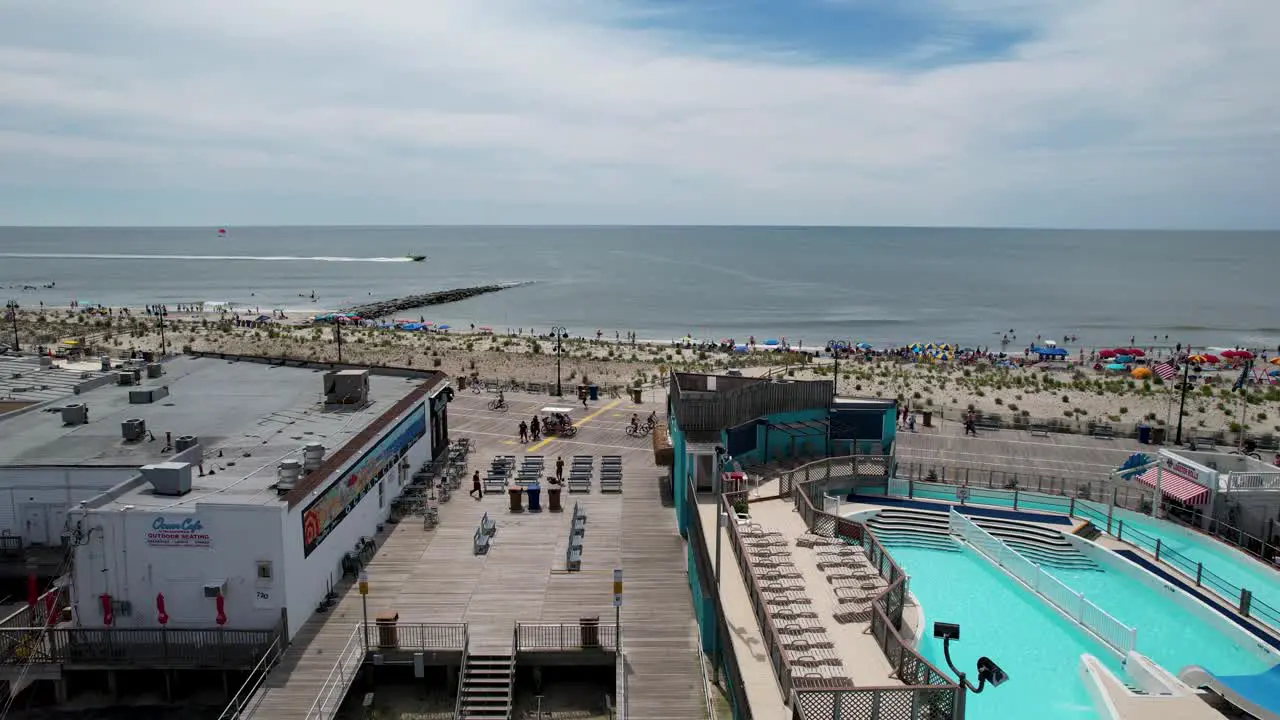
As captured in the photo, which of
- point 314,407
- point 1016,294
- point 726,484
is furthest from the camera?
point 1016,294

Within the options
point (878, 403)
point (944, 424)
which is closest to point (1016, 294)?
point (944, 424)

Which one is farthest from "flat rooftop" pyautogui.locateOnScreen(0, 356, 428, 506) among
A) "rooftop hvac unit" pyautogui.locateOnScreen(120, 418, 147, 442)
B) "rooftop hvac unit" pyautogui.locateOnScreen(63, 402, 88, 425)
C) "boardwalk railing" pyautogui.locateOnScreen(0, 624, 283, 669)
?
"boardwalk railing" pyautogui.locateOnScreen(0, 624, 283, 669)

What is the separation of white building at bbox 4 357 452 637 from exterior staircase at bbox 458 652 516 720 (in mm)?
4033

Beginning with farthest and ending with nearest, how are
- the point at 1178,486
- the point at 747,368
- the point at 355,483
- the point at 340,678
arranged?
1. the point at 747,368
2. the point at 1178,486
3. the point at 355,483
4. the point at 340,678

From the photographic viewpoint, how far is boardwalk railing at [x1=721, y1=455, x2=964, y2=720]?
11.7m

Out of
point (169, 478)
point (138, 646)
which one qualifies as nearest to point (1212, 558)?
point (169, 478)

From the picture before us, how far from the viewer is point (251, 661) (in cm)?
1580

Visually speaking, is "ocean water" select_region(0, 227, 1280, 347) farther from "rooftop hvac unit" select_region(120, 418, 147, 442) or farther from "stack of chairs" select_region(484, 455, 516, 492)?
"rooftop hvac unit" select_region(120, 418, 147, 442)

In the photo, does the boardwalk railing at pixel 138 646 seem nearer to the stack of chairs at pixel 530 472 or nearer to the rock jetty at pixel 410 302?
the stack of chairs at pixel 530 472

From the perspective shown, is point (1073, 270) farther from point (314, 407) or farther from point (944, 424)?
point (314, 407)

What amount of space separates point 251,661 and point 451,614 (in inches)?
156

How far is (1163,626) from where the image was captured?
19.5 m

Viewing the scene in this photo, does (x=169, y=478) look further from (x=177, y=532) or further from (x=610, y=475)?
(x=610, y=475)

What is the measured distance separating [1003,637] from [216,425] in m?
21.6
